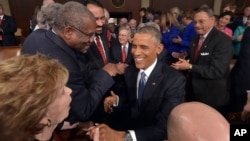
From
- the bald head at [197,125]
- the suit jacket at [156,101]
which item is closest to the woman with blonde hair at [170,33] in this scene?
the suit jacket at [156,101]

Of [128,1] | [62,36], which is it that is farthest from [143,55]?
[128,1]

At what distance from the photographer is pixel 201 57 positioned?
117 inches

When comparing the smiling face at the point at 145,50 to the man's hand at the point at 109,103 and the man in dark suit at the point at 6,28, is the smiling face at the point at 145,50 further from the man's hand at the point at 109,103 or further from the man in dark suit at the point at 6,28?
the man in dark suit at the point at 6,28

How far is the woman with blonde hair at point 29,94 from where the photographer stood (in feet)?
2.63

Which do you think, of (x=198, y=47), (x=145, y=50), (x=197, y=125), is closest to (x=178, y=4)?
(x=198, y=47)

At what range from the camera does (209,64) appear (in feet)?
9.36

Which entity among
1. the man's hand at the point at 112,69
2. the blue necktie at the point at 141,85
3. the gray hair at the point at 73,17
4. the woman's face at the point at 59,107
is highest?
the gray hair at the point at 73,17

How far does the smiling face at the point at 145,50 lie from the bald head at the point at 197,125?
1.07 metres

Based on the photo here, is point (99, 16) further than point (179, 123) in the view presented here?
Yes

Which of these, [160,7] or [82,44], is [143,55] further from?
[160,7]

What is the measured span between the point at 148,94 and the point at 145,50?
401mm

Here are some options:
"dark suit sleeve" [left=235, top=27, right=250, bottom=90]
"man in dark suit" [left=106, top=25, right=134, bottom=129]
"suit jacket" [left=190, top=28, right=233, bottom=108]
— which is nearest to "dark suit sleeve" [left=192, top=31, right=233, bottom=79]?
"suit jacket" [left=190, top=28, right=233, bottom=108]

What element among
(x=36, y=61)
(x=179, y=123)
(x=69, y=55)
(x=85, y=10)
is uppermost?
(x=85, y=10)

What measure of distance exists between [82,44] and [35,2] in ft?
26.5
